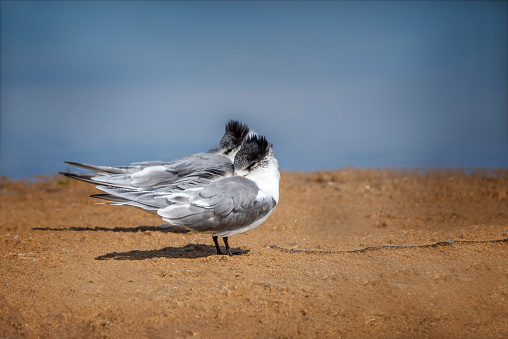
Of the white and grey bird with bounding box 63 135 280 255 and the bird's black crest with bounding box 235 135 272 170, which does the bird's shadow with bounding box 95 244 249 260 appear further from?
the bird's black crest with bounding box 235 135 272 170

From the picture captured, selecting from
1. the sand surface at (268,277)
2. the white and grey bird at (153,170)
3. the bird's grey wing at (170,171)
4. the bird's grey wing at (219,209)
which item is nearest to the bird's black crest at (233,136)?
the white and grey bird at (153,170)

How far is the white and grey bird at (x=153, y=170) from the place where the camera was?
7.20 metres

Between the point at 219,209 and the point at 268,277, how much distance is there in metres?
0.96

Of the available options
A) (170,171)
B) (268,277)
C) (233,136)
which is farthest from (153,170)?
(268,277)

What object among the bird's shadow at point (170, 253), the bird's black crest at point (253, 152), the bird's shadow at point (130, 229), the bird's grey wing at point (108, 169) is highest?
the bird's black crest at point (253, 152)

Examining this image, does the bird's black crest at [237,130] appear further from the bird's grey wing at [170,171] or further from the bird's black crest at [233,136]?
the bird's grey wing at [170,171]

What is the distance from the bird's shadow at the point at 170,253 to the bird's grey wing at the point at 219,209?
621mm

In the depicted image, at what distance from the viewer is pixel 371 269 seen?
491 centimetres

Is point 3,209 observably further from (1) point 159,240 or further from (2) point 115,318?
(2) point 115,318

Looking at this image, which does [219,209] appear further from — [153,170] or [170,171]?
[153,170]

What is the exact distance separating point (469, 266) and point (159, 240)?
389cm

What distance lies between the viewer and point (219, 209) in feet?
17.1

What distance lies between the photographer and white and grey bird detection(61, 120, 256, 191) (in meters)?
7.20

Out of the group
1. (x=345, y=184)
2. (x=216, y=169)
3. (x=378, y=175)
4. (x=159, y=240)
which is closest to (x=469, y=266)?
(x=216, y=169)
